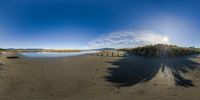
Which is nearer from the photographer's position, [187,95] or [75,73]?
[187,95]

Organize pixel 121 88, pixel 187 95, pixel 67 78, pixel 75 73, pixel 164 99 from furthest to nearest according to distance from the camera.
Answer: pixel 75 73, pixel 67 78, pixel 121 88, pixel 187 95, pixel 164 99

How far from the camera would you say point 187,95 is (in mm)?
16344

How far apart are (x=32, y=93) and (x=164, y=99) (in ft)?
35.9

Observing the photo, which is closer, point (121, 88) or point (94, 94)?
point (94, 94)

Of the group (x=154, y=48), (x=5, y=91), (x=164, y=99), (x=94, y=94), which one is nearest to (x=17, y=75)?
(x=5, y=91)

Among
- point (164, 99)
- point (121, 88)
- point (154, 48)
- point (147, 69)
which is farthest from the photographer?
point (154, 48)

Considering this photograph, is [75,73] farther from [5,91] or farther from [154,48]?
[154,48]

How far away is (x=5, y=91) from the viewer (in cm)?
1756

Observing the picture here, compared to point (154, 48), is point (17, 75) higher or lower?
lower

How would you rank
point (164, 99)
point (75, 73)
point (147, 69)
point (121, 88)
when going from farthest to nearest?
point (147, 69), point (75, 73), point (121, 88), point (164, 99)

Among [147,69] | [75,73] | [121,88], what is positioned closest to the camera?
[121,88]

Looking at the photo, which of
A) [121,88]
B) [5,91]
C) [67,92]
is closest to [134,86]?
[121,88]

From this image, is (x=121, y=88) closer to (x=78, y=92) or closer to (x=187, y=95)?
(x=78, y=92)

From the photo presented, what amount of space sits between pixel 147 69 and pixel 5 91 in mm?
18105
